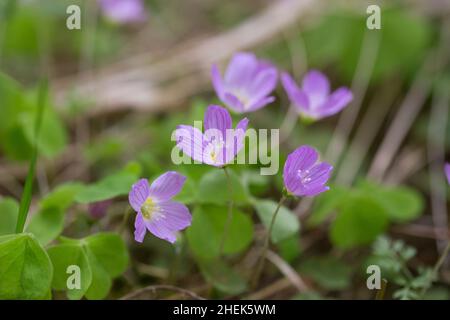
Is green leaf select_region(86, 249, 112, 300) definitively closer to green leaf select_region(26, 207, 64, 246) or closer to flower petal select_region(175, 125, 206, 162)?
green leaf select_region(26, 207, 64, 246)

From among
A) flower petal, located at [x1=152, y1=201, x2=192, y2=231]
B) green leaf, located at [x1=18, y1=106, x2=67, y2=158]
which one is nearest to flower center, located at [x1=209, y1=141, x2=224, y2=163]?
flower petal, located at [x1=152, y1=201, x2=192, y2=231]

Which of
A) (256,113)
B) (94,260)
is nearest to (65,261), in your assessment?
(94,260)

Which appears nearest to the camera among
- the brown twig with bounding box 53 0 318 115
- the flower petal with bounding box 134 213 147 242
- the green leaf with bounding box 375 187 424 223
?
the flower petal with bounding box 134 213 147 242

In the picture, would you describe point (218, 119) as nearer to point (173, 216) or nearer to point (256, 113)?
point (173, 216)

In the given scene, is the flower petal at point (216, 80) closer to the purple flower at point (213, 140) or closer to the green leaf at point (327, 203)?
the purple flower at point (213, 140)

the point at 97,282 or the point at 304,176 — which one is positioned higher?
the point at 304,176

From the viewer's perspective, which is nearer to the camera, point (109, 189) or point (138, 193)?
point (138, 193)
